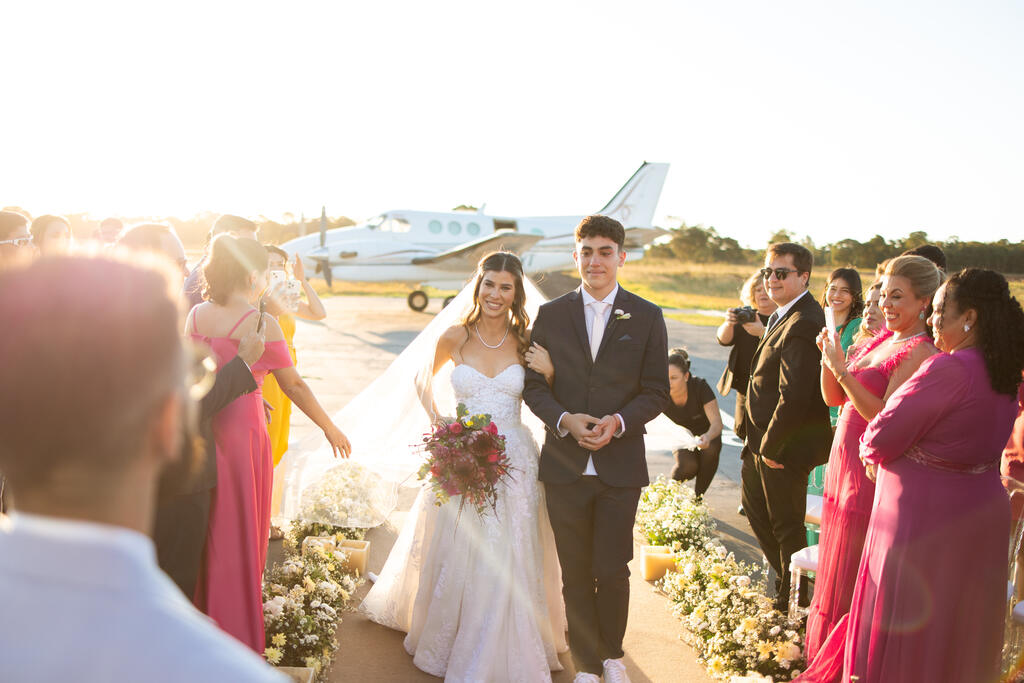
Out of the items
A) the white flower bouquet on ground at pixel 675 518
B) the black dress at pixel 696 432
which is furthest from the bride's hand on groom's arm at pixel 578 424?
the black dress at pixel 696 432

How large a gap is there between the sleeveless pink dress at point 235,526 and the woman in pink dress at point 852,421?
2.71 m

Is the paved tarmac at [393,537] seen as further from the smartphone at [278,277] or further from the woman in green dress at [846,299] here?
the smartphone at [278,277]

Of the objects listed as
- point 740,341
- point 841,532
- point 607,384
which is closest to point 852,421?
point 841,532

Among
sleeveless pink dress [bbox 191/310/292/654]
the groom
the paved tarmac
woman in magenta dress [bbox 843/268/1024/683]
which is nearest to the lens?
woman in magenta dress [bbox 843/268/1024/683]

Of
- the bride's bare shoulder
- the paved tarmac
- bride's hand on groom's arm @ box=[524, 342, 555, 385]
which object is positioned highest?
the bride's bare shoulder

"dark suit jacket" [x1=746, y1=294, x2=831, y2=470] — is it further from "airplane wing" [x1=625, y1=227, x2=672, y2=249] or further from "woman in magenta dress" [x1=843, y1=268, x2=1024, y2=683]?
"airplane wing" [x1=625, y1=227, x2=672, y2=249]

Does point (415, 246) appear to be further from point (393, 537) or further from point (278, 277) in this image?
point (278, 277)

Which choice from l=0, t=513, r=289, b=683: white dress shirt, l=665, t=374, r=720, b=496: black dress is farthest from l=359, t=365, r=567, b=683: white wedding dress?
l=0, t=513, r=289, b=683: white dress shirt

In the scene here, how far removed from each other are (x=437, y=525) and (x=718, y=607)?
1721 millimetres

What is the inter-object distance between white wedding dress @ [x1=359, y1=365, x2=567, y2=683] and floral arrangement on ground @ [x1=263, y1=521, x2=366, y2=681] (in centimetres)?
46

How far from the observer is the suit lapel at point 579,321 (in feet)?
13.0

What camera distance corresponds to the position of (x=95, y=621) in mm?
715

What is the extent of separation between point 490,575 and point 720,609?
1.41 meters

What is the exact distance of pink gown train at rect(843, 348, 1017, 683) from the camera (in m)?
2.90
